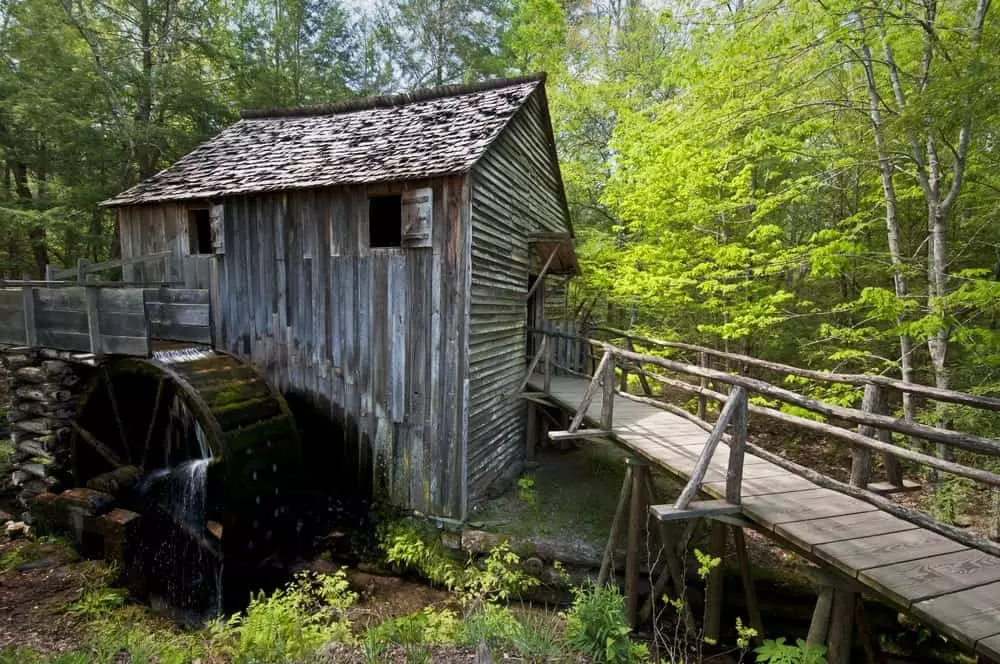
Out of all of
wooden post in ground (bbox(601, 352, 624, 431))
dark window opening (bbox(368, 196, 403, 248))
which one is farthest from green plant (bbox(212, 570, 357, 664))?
dark window opening (bbox(368, 196, 403, 248))

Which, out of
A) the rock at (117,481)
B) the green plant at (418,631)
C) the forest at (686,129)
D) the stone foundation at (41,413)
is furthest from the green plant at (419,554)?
the forest at (686,129)

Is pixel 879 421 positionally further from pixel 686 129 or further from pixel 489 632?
pixel 686 129

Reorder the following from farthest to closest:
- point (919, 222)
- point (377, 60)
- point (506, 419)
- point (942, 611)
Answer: point (377, 60)
point (919, 222)
point (506, 419)
point (942, 611)

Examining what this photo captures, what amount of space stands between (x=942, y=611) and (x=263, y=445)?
6816 mm

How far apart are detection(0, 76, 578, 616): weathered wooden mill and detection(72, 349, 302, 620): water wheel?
0.03 meters

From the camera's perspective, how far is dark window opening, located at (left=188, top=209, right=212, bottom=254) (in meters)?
7.91

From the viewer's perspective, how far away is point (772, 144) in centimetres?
751

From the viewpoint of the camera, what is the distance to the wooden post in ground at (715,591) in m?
5.21

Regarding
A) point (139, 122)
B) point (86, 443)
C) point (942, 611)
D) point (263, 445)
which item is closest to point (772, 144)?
point (942, 611)

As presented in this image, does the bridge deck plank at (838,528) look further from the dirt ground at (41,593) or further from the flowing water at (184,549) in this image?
the dirt ground at (41,593)

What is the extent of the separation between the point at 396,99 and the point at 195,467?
723cm

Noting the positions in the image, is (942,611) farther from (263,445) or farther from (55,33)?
(55,33)

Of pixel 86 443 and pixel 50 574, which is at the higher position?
pixel 86 443

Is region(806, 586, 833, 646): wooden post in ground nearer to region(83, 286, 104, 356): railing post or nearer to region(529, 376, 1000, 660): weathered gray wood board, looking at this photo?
region(529, 376, 1000, 660): weathered gray wood board
